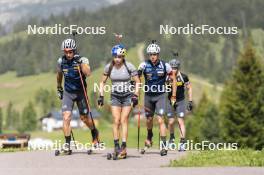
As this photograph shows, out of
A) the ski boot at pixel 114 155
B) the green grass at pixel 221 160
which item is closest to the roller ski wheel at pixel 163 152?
the green grass at pixel 221 160

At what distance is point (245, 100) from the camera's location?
64062 millimetres

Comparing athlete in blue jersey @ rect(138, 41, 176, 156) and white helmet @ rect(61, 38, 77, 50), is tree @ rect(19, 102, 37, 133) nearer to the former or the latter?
athlete in blue jersey @ rect(138, 41, 176, 156)

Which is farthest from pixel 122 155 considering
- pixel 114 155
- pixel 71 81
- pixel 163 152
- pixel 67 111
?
pixel 71 81

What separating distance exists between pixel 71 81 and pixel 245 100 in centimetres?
5091

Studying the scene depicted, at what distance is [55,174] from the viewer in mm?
11180

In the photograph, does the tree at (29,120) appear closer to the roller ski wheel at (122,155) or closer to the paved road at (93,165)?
the paved road at (93,165)

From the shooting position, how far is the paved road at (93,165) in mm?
11281

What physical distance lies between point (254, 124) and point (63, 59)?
49.4 metres

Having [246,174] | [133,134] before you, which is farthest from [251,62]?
[133,134]

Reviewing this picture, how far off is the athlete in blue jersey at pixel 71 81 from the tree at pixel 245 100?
4766 cm

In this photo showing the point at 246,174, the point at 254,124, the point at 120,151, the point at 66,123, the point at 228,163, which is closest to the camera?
the point at 246,174

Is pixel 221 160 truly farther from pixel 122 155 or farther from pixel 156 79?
pixel 156 79

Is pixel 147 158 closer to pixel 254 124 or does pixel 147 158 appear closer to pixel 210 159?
pixel 210 159

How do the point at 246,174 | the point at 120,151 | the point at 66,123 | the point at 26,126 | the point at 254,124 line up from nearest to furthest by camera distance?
the point at 246,174
the point at 120,151
the point at 66,123
the point at 254,124
the point at 26,126
